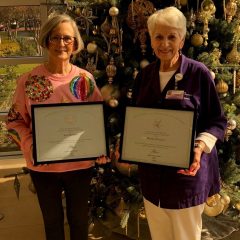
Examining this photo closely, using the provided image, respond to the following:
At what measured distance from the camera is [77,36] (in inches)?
60.6

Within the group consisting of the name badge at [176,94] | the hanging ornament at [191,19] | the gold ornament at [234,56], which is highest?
the hanging ornament at [191,19]

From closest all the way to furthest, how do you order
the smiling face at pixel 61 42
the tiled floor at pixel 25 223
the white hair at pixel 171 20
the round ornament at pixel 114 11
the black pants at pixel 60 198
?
the white hair at pixel 171 20 → the smiling face at pixel 61 42 → the black pants at pixel 60 198 → the round ornament at pixel 114 11 → the tiled floor at pixel 25 223

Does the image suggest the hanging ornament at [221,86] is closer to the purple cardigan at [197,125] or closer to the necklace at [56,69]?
the purple cardigan at [197,125]

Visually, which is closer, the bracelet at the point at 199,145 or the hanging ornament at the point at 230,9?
the bracelet at the point at 199,145

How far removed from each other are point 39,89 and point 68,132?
8.7 inches

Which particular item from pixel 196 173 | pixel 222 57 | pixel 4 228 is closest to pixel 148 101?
pixel 196 173

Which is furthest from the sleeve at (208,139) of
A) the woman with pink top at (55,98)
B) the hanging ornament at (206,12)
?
the hanging ornament at (206,12)

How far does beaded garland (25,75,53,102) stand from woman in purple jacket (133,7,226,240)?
15.5 inches

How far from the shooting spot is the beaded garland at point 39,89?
4.92ft

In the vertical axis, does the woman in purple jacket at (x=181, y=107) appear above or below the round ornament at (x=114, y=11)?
below

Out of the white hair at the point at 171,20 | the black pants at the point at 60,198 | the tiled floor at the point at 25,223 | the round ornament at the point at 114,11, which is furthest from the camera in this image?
the tiled floor at the point at 25,223

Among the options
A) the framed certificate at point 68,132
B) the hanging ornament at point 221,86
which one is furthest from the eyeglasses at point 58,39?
the hanging ornament at point 221,86

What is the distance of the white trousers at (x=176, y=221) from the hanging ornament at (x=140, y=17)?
3.00 feet

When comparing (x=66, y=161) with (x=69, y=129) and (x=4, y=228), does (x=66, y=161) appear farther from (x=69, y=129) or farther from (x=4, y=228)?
(x=4, y=228)
